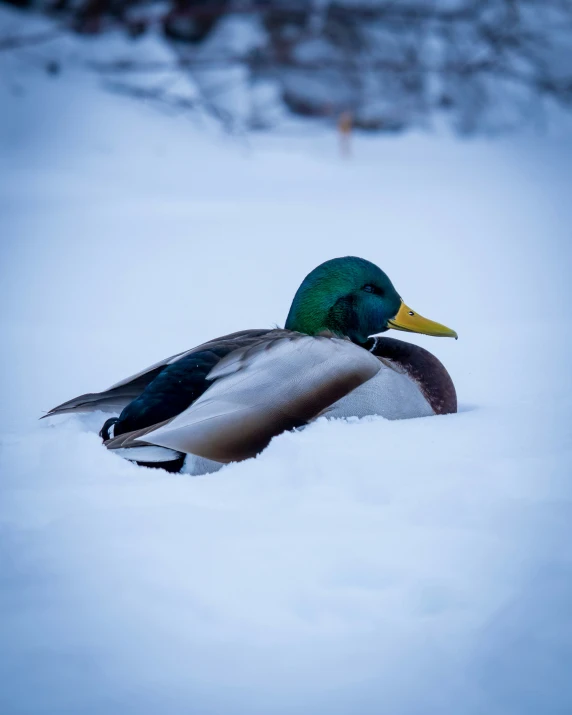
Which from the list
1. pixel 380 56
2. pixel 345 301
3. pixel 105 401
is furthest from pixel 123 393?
pixel 380 56

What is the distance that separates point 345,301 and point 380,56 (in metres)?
7.50

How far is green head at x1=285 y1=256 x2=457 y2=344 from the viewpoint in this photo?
2832mm

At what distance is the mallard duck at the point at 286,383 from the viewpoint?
2252mm

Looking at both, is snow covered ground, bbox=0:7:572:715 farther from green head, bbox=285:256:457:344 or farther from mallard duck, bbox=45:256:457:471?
green head, bbox=285:256:457:344

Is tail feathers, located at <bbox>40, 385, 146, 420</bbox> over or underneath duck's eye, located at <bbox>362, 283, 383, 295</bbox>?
underneath

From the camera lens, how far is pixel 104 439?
2.51 meters

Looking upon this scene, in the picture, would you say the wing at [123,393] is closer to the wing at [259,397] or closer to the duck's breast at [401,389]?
the wing at [259,397]

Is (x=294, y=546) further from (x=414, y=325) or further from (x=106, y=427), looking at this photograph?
(x=414, y=325)

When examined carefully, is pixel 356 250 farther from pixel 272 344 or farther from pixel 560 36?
pixel 560 36

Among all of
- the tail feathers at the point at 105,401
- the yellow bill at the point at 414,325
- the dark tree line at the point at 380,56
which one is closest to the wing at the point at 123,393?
the tail feathers at the point at 105,401

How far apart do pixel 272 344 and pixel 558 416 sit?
0.95 m

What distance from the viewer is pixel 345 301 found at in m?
2.85

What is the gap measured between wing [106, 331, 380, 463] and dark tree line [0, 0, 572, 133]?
22.1 feet

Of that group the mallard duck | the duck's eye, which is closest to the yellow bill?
the mallard duck
